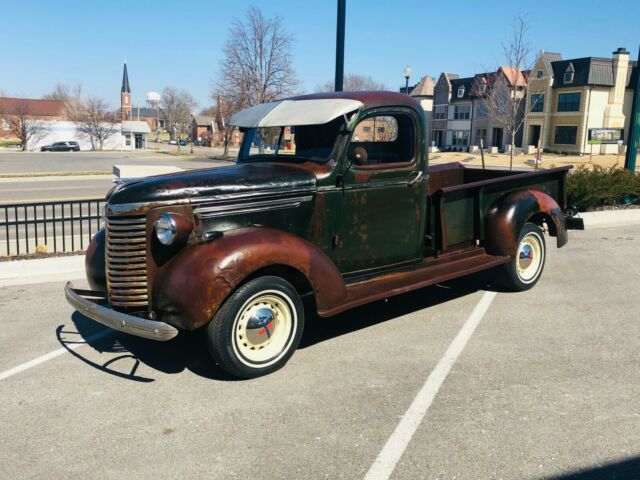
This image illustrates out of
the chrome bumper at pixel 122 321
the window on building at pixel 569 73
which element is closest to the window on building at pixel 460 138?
the window on building at pixel 569 73

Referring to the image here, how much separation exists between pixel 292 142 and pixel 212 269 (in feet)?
6.12

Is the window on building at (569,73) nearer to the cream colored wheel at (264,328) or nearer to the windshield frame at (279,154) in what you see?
the windshield frame at (279,154)

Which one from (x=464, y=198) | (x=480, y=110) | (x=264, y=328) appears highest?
(x=480, y=110)

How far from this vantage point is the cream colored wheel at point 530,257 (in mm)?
6691

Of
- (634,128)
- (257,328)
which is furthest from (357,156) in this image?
(634,128)

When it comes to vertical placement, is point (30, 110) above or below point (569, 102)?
below

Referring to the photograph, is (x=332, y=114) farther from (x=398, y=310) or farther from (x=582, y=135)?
(x=582, y=135)

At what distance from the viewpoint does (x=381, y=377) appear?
14.4ft

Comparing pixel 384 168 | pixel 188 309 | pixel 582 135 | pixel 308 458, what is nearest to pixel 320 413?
pixel 308 458

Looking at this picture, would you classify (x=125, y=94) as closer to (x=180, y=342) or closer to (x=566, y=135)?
(x=566, y=135)

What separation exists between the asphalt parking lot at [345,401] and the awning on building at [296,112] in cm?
197

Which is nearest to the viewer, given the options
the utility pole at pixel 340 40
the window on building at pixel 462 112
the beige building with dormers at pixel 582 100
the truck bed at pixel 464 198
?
the truck bed at pixel 464 198

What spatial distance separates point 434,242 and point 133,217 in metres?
3.05

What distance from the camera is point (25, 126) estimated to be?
65.2 meters
